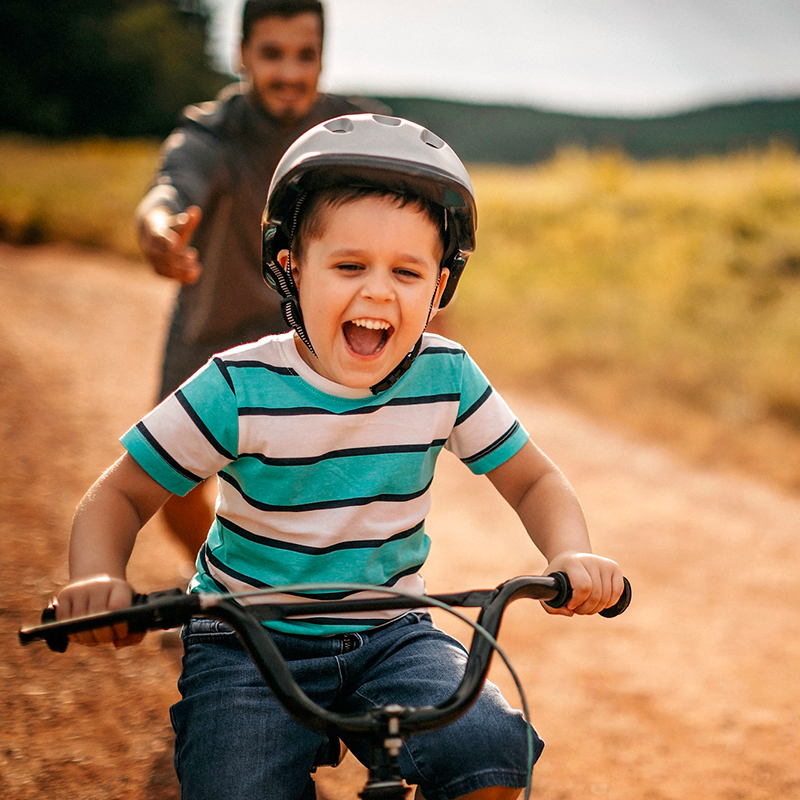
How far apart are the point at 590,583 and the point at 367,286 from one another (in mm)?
734

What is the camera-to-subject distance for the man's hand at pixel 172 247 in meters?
2.24

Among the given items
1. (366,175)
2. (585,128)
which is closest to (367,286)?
(366,175)

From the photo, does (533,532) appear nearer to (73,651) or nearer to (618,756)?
(618,756)

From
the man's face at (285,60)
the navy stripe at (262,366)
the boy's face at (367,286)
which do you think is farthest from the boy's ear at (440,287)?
the man's face at (285,60)

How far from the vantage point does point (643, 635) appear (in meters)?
3.80

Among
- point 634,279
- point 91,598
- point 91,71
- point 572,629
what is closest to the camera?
point 91,598

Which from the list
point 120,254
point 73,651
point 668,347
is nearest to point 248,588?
point 73,651

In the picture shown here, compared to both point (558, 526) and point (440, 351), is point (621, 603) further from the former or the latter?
point (440, 351)

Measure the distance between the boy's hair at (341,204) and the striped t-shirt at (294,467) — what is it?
9.9 inches

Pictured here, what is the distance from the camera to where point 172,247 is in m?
2.26

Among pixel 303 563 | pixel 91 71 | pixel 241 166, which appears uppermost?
pixel 241 166

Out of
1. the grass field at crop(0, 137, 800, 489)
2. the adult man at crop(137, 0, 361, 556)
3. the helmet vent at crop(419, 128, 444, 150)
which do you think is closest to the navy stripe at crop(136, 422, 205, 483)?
the helmet vent at crop(419, 128, 444, 150)

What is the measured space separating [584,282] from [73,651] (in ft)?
30.8

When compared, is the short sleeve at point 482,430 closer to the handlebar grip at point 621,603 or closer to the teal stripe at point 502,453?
the teal stripe at point 502,453
